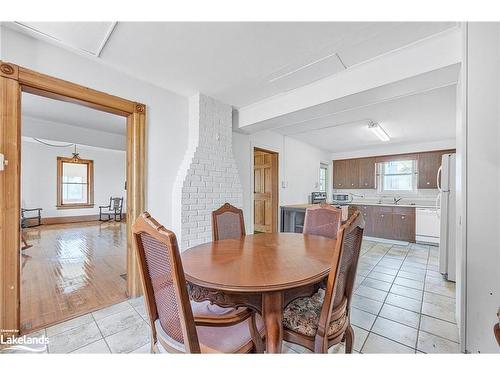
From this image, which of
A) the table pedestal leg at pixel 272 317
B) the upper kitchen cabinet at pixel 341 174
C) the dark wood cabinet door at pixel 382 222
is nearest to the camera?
the table pedestal leg at pixel 272 317

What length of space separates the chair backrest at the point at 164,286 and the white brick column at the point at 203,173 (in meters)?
1.66

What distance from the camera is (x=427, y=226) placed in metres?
4.44

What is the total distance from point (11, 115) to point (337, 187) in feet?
20.9

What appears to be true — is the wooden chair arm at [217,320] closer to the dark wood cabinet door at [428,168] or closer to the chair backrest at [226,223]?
the chair backrest at [226,223]

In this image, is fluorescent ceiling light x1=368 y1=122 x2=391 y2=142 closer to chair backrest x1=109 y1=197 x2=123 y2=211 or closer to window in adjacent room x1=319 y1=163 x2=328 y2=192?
window in adjacent room x1=319 y1=163 x2=328 y2=192

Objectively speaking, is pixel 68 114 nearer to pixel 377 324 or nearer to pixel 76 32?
pixel 76 32

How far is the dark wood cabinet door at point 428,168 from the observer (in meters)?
4.74

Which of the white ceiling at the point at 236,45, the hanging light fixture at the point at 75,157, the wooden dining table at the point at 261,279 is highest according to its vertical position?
the white ceiling at the point at 236,45

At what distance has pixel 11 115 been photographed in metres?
1.64

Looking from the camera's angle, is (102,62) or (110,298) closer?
(102,62)

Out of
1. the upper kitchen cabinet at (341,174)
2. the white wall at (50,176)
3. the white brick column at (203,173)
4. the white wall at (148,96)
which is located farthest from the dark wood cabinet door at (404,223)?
the white wall at (50,176)

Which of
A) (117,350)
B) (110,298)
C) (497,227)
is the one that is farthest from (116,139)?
(497,227)

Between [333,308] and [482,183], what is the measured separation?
1.28m
